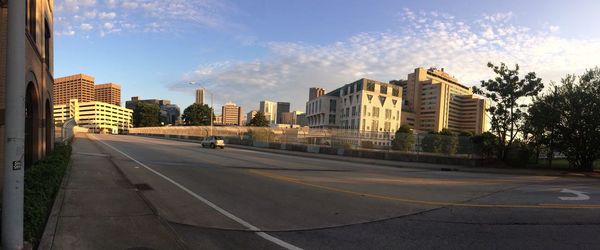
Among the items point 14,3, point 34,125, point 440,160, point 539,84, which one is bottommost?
point 440,160

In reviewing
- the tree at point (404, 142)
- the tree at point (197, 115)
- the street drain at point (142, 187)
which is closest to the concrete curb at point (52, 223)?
the street drain at point (142, 187)

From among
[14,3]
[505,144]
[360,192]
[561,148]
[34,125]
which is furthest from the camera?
[505,144]

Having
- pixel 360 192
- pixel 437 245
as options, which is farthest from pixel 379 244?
pixel 360 192

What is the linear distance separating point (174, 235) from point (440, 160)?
84.1ft

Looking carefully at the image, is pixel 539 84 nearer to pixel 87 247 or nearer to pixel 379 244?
pixel 379 244

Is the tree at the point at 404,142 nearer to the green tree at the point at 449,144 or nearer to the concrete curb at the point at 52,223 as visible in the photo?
the green tree at the point at 449,144

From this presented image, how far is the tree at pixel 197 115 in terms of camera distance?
143m

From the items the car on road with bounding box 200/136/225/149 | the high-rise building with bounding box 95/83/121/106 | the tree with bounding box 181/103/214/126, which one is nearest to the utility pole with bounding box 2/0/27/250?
the car on road with bounding box 200/136/225/149

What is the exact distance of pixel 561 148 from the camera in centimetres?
2594

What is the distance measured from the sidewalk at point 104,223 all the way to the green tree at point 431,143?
23675mm

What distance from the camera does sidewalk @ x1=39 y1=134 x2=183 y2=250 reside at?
19.2 ft

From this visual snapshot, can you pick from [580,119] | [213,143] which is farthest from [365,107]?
[580,119]

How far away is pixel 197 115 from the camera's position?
5640 inches

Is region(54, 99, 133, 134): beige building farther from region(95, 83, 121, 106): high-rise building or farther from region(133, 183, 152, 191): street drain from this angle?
region(133, 183, 152, 191): street drain
